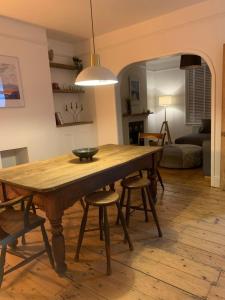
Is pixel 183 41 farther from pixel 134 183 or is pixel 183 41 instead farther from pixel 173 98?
pixel 173 98

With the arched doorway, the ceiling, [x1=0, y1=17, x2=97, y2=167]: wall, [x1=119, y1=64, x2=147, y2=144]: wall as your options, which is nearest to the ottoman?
the arched doorway

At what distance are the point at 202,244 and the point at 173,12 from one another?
3315mm

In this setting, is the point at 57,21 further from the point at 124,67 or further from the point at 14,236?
the point at 14,236

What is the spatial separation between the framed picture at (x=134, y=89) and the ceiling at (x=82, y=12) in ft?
8.34

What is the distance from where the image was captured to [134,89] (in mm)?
6691

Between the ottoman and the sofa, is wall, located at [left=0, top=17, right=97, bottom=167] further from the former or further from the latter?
the sofa

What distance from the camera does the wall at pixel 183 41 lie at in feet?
11.0

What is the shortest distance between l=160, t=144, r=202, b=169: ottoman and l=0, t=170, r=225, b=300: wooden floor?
1833mm

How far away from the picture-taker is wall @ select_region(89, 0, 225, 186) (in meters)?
3.35

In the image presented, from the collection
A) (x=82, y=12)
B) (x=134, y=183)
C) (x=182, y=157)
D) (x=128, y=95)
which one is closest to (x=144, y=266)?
(x=134, y=183)

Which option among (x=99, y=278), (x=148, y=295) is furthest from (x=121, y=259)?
(x=148, y=295)

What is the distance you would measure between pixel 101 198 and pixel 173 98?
20.3 ft

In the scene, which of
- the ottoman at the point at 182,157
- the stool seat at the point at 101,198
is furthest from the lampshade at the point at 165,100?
the stool seat at the point at 101,198

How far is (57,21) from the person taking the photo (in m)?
3.67
